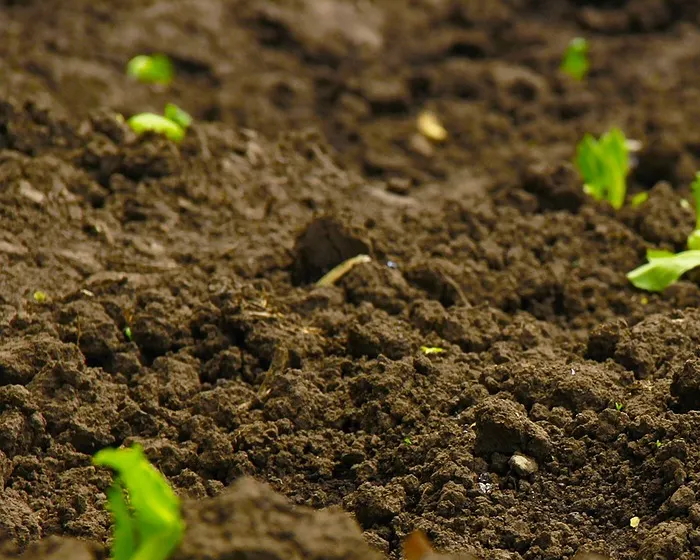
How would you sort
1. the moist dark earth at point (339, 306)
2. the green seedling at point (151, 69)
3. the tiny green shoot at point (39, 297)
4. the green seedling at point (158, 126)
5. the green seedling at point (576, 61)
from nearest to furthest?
1. the moist dark earth at point (339, 306)
2. the tiny green shoot at point (39, 297)
3. the green seedling at point (158, 126)
4. the green seedling at point (151, 69)
5. the green seedling at point (576, 61)

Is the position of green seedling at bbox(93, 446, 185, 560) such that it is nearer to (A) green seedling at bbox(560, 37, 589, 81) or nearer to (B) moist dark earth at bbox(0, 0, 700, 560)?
(B) moist dark earth at bbox(0, 0, 700, 560)

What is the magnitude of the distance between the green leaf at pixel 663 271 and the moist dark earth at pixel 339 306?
0.18 ft

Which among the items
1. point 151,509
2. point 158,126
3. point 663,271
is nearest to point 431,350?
point 663,271

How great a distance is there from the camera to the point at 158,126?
427 cm

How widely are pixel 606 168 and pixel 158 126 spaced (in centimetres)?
180

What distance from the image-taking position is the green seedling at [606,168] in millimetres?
4316

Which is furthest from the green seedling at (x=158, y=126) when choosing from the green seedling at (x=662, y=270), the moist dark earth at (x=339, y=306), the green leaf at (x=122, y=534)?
the green leaf at (x=122, y=534)

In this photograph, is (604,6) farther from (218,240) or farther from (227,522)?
(227,522)

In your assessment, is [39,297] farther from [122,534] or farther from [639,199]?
[639,199]

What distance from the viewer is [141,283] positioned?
3477 mm

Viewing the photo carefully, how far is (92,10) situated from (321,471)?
379cm

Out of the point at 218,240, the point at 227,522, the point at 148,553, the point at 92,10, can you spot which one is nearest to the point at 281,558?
the point at 227,522

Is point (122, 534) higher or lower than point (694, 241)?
higher

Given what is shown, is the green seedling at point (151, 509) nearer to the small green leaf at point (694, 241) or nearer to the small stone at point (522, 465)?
the small stone at point (522, 465)
